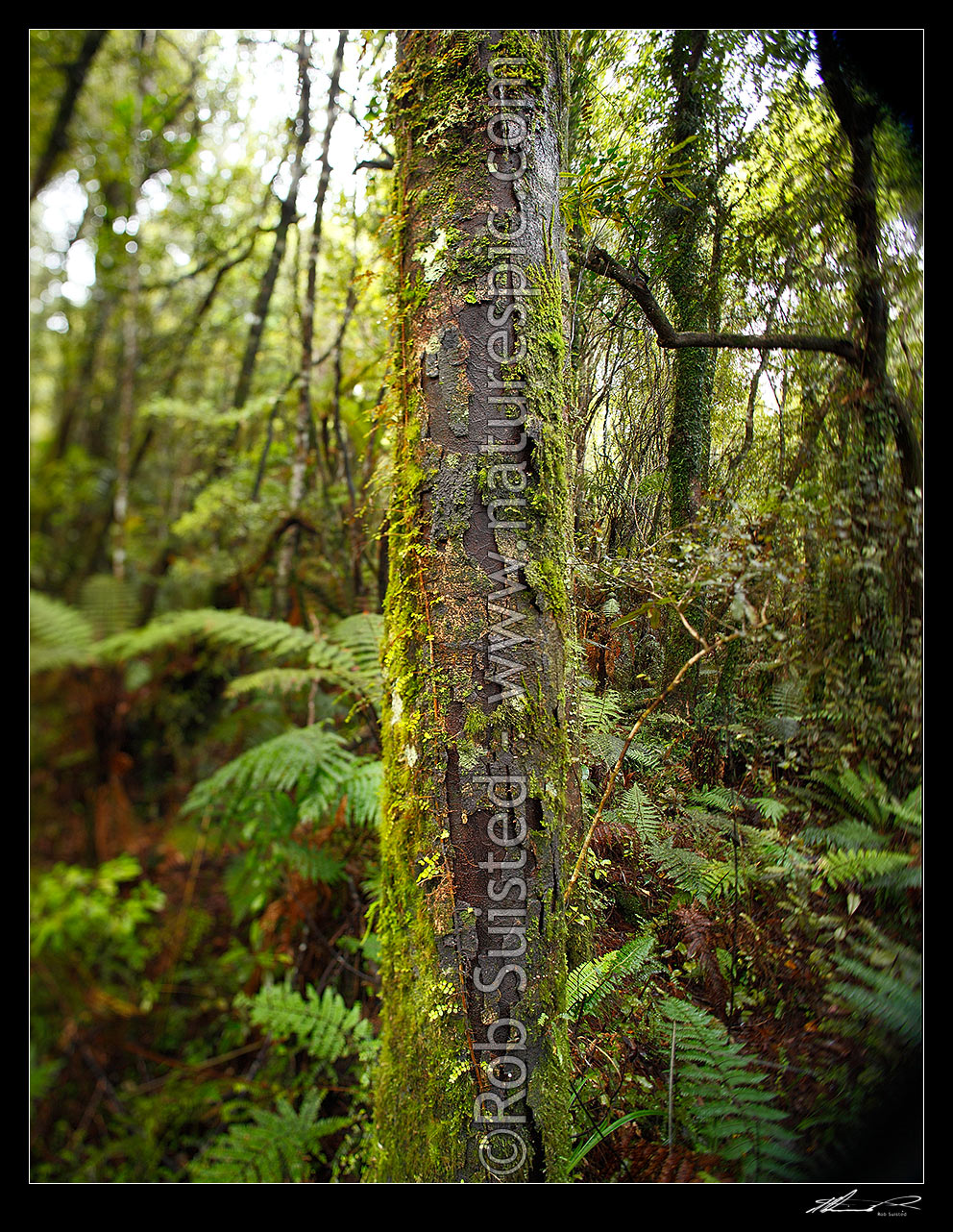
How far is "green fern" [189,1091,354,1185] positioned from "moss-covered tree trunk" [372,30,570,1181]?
19.7 inches

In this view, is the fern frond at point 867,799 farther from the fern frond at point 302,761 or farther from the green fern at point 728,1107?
the fern frond at point 302,761

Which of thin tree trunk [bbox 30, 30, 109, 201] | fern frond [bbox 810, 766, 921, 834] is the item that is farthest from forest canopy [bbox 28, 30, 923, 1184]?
thin tree trunk [bbox 30, 30, 109, 201]

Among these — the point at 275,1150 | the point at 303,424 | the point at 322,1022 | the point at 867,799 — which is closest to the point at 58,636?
the point at 303,424

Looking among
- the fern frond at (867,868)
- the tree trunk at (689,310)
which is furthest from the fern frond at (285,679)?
the fern frond at (867,868)

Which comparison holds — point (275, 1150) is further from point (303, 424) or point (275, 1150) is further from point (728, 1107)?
point (303, 424)

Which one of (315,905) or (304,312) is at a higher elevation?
(304,312)
